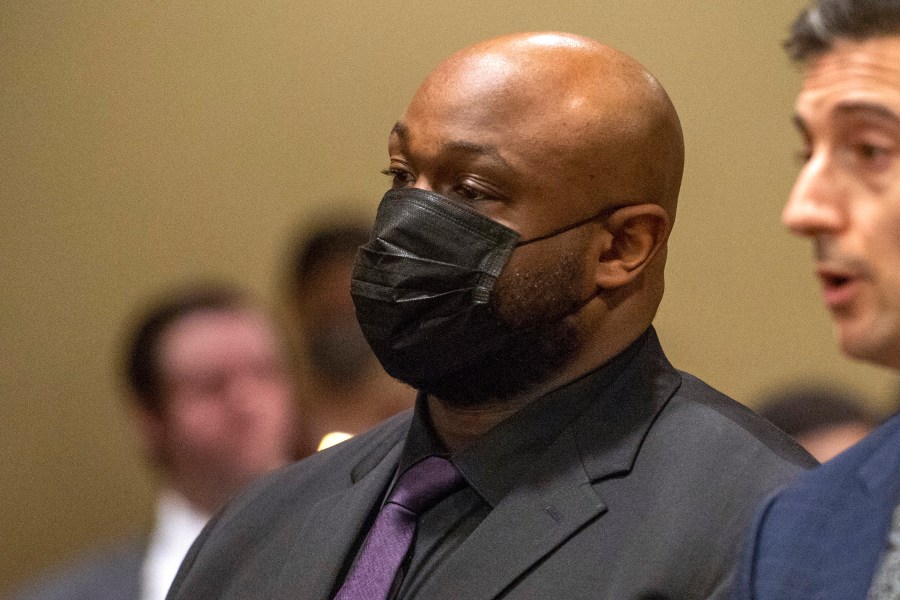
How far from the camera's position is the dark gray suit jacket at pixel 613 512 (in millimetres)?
1964

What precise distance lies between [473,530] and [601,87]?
2.24ft

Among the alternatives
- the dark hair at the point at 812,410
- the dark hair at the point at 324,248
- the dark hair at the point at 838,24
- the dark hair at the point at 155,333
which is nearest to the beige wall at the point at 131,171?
the dark hair at the point at 324,248

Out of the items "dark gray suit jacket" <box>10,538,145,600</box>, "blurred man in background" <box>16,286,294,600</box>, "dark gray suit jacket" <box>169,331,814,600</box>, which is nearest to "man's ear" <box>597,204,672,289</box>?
"dark gray suit jacket" <box>169,331,814,600</box>

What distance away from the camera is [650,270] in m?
2.25

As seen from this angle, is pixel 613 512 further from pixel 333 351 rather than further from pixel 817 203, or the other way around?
pixel 333 351

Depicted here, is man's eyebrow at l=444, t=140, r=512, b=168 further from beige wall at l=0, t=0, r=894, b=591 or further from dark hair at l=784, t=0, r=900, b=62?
beige wall at l=0, t=0, r=894, b=591

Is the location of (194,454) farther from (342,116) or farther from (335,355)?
(342,116)

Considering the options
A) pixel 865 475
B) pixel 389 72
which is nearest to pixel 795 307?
pixel 389 72

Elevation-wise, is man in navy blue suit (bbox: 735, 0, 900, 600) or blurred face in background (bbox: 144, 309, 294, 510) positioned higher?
man in navy blue suit (bbox: 735, 0, 900, 600)

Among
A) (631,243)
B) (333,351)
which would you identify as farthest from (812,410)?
(631,243)

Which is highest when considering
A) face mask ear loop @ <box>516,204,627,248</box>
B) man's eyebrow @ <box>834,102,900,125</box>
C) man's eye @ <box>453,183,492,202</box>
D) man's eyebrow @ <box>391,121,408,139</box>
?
man's eyebrow @ <box>834,102,900,125</box>

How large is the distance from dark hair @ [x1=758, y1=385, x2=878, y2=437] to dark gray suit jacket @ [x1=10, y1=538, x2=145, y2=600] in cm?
158

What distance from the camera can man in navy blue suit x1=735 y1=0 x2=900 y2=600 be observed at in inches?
64.1

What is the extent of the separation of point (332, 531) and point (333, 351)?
1630mm
